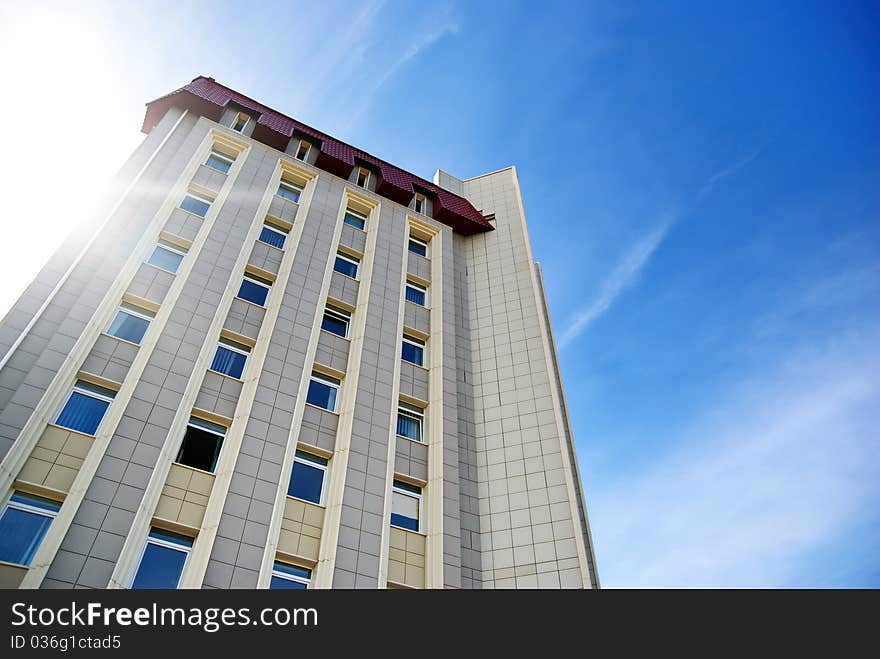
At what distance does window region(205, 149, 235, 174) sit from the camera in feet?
83.2

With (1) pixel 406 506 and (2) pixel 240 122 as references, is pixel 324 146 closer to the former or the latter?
(2) pixel 240 122

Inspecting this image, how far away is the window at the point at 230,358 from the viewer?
60.3ft

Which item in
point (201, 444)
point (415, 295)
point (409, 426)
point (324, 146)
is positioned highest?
point (324, 146)

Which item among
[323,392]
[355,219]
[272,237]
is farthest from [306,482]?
[355,219]

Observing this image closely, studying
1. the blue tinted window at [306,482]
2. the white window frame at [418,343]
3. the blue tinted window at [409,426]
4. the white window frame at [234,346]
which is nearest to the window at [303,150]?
the white window frame at [418,343]

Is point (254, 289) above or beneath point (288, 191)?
beneath

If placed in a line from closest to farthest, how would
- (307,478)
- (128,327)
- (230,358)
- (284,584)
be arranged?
(284,584) < (307,478) < (128,327) < (230,358)

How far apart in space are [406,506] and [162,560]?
733cm

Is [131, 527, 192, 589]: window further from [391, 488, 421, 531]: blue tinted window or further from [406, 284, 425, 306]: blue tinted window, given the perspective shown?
[406, 284, 425, 306]: blue tinted window

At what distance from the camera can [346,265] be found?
2516 cm

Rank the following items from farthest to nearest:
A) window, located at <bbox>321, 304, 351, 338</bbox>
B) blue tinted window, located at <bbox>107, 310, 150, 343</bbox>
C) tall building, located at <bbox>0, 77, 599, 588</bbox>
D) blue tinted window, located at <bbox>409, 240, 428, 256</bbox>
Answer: blue tinted window, located at <bbox>409, 240, 428, 256</bbox>
window, located at <bbox>321, 304, 351, 338</bbox>
blue tinted window, located at <bbox>107, 310, 150, 343</bbox>
tall building, located at <bbox>0, 77, 599, 588</bbox>

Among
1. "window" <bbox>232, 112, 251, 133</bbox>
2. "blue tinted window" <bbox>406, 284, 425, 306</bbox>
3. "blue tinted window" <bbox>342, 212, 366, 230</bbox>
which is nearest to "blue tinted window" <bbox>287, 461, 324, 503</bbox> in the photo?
"blue tinted window" <bbox>406, 284, 425, 306</bbox>

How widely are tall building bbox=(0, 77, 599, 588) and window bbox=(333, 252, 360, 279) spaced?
118 mm
